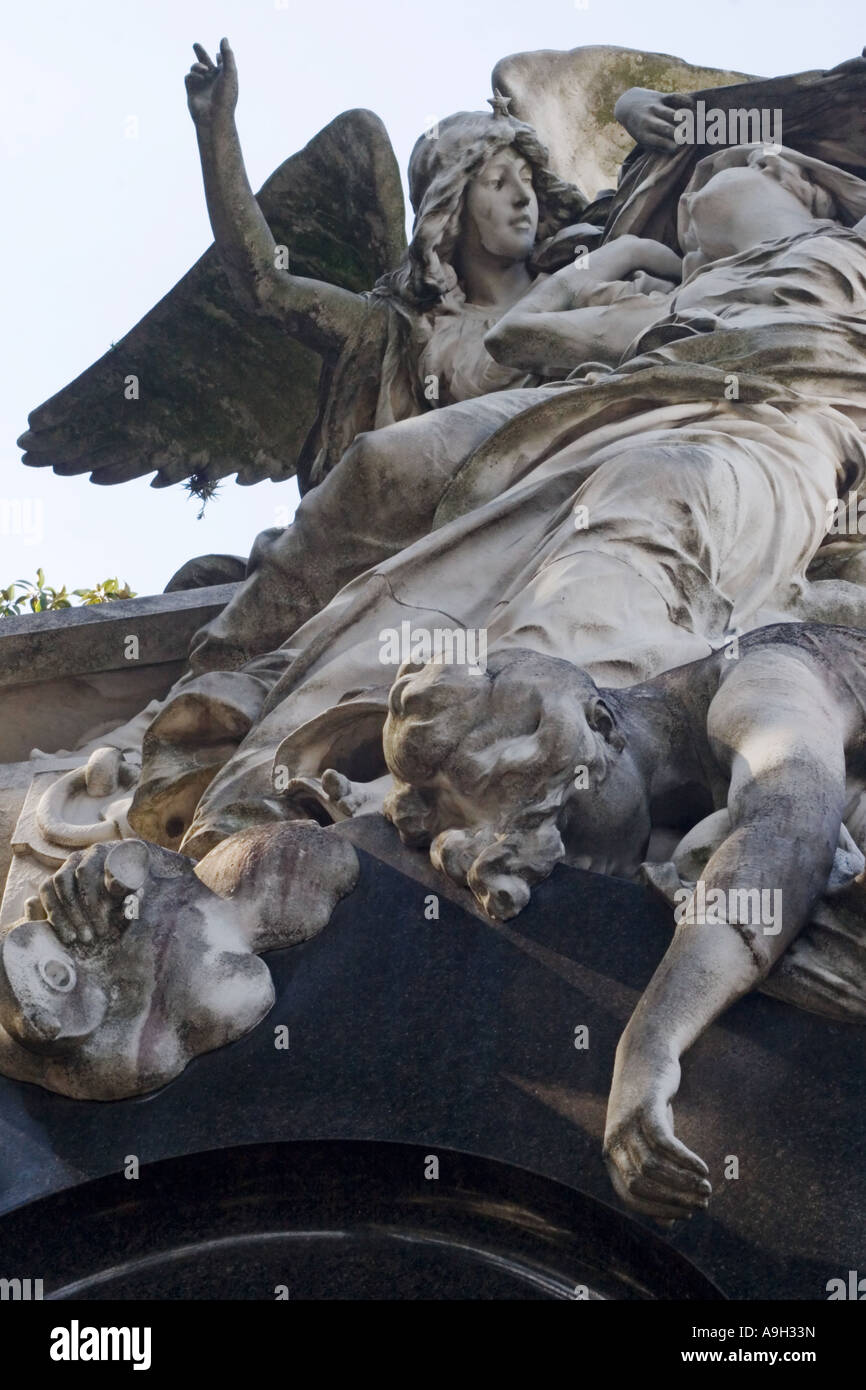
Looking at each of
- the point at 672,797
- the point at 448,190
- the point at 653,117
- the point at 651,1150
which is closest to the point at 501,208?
the point at 448,190

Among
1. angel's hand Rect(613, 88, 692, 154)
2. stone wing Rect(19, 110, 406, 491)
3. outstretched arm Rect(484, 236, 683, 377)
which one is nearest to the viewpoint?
Answer: outstretched arm Rect(484, 236, 683, 377)

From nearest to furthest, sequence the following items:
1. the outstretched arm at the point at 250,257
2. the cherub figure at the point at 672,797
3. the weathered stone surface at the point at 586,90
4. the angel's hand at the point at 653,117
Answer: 1. the cherub figure at the point at 672,797
2. the outstretched arm at the point at 250,257
3. the angel's hand at the point at 653,117
4. the weathered stone surface at the point at 586,90

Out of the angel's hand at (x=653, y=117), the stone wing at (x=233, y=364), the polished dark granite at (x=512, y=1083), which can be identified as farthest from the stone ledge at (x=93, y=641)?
the polished dark granite at (x=512, y=1083)

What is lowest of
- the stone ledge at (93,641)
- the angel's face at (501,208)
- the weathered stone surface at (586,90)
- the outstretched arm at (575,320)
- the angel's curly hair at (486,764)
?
the angel's curly hair at (486,764)

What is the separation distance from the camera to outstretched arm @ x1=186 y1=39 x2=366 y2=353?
7.57 meters

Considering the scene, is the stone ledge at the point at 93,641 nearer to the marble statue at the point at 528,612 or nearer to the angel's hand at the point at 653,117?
the marble statue at the point at 528,612

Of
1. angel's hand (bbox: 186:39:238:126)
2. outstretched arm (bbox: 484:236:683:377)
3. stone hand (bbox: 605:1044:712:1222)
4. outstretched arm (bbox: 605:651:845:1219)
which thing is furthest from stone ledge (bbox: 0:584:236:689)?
stone hand (bbox: 605:1044:712:1222)

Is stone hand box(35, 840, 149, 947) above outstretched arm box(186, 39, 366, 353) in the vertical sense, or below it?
below

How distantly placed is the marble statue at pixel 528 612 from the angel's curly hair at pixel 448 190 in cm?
1

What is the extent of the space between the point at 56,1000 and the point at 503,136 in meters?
5.19

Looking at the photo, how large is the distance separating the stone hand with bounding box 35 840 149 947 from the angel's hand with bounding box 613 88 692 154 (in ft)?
16.9

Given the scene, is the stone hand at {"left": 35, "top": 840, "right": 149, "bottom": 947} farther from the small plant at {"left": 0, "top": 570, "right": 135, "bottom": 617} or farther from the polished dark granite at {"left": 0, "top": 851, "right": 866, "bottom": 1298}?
the small plant at {"left": 0, "top": 570, "right": 135, "bottom": 617}

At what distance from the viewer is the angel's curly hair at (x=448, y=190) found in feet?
25.4

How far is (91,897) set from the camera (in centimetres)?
348
